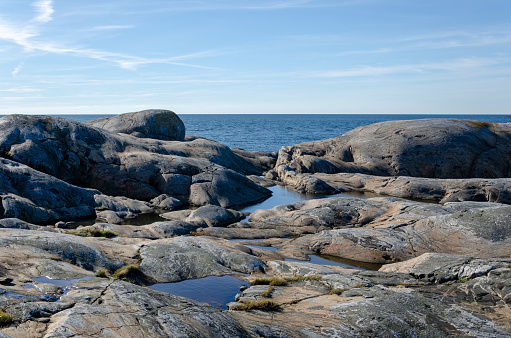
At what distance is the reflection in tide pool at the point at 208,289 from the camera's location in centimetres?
1272

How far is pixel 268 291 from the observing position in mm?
12852

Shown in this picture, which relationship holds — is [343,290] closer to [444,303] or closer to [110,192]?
[444,303]

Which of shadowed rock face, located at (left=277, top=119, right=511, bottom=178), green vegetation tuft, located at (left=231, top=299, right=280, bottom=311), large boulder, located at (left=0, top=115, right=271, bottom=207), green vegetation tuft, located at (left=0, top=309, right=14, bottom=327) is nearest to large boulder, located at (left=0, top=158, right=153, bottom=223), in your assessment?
large boulder, located at (left=0, top=115, right=271, bottom=207)

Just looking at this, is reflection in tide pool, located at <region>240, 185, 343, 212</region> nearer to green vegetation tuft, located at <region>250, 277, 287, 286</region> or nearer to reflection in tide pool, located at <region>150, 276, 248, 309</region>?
reflection in tide pool, located at <region>150, 276, 248, 309</region>

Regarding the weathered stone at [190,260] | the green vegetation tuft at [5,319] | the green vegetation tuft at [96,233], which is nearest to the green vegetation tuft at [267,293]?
the weathered stone at [190,260]

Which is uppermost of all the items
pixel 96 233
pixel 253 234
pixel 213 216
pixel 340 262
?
pixel 96 233

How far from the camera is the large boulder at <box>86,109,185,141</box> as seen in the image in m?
44.2

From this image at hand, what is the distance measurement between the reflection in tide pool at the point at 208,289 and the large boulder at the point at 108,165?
15.8 m

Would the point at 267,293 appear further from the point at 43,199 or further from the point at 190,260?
the point at 43,199

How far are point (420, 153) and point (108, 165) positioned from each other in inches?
1209

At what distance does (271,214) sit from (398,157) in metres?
22.3

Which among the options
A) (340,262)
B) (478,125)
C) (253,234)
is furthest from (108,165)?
(478,125)

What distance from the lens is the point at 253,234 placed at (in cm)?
2262

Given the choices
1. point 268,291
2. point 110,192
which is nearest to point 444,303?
point 268,291
